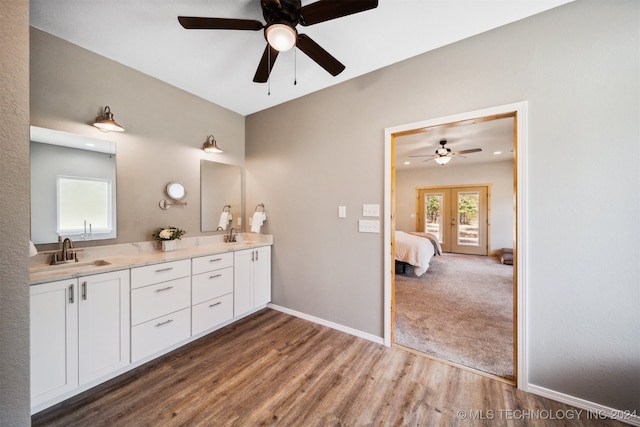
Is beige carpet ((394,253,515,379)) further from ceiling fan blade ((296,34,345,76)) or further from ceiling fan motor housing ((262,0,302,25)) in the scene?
ceiling fan motor housing ((262,0,302,25))

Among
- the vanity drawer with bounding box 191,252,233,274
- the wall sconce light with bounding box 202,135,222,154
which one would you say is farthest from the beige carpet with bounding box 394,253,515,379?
the wall sconce light with bounding box 202,135,222,154

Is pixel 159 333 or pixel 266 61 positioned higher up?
pixel 266 61

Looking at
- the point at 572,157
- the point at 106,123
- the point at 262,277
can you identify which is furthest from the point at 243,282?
the point at 572,157

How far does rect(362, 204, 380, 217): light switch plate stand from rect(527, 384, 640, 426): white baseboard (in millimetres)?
1722

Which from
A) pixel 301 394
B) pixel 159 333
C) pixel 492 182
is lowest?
pixel 301 394

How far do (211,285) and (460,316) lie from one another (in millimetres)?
2933

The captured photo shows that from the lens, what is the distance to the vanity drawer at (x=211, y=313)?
2287mm

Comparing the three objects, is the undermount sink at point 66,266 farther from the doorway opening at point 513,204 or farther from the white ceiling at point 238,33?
the doorway opening at point 513,204

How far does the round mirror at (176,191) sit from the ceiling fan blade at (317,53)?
1992mm

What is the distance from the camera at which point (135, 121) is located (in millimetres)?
2348

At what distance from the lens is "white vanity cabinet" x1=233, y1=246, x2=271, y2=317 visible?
2.68 m

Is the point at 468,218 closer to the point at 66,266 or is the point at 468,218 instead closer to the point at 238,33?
the point at 238,33

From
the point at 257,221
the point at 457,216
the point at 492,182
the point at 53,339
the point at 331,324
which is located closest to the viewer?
the point at 53,339

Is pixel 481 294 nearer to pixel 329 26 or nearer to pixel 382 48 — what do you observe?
pixel 382 48
